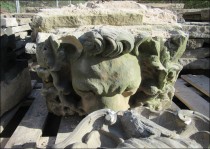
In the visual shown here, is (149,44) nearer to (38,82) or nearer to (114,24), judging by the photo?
(114,24)

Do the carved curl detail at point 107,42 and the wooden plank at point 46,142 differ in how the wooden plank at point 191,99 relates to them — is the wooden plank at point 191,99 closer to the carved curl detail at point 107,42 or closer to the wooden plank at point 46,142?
the carved curl detail at point 107,42

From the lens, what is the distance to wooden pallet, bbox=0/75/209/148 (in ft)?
5.35

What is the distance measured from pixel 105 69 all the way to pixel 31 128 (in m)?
0.54

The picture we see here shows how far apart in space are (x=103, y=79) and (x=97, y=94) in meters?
0.10

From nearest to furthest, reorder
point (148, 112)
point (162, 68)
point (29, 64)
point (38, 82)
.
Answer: point (148, 112) → point (162, 68) → point (29, 64) → point (38, 82)

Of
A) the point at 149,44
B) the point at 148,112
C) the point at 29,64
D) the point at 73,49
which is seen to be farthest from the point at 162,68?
the point at 29,64

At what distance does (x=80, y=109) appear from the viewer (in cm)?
180

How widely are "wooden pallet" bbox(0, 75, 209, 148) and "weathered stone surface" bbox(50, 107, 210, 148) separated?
353mm

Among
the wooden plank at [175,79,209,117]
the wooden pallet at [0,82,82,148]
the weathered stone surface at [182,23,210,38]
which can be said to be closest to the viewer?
the wooden pallet at [0,82,82,148]

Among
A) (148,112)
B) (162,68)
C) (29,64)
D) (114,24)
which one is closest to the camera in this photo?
(148,112)

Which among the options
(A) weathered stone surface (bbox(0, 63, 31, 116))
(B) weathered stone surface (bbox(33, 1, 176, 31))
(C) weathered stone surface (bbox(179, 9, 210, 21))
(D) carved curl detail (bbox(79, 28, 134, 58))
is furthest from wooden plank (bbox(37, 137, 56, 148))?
(C) weathered stone surface (bbox(179, 9, 210, 21))

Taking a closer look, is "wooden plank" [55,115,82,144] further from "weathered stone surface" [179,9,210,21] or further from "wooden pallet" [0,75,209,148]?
"weathered stone surface" [179,9,210,21]

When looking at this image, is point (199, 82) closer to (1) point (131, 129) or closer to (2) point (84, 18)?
(2) point (84, 18)

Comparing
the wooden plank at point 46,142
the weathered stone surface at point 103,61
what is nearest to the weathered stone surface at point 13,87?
the weathered stone surface at point 103,61
